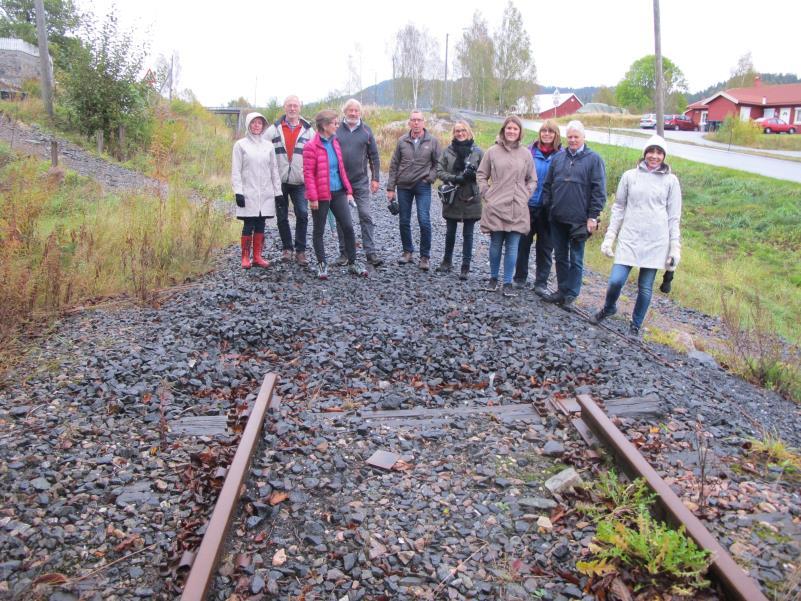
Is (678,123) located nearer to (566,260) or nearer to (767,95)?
(767,95)

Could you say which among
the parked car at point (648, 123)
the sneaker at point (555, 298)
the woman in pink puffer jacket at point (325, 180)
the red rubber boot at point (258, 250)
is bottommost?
the sneaker at point (555, 298)

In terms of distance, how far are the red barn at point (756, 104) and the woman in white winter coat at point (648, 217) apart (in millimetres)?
62796

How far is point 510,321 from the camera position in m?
6.18

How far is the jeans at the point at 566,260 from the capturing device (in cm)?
694

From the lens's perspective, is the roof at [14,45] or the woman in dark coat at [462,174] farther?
the roof at [14,45]

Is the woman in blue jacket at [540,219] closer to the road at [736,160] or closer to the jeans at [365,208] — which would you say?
the jeans at [365,208]

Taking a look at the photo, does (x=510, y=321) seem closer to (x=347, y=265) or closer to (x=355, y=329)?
(x=355, y=329)

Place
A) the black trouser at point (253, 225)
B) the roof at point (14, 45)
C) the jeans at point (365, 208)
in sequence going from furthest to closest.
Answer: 1. the roof at point (14, 45)
2. the jeans at point (365, 208)
3. the black trouser at point (253, 225)

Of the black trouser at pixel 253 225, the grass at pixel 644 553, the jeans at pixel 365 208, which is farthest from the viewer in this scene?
the jeans at pixel 365 208

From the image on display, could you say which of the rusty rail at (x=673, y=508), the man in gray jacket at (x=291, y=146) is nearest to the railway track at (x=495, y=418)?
the rusty rail at (x=673, y=508)

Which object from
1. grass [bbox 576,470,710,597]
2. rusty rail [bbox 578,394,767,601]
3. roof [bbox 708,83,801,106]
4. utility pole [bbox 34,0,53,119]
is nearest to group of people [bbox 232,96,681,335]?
rusty rail [bbox 578,394,767,601]

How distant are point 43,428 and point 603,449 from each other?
363 centimetres

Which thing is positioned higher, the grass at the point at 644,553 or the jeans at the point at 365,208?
the jeans at the point at 365,208

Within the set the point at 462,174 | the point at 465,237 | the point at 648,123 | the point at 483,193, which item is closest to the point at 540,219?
the point at 483,193
